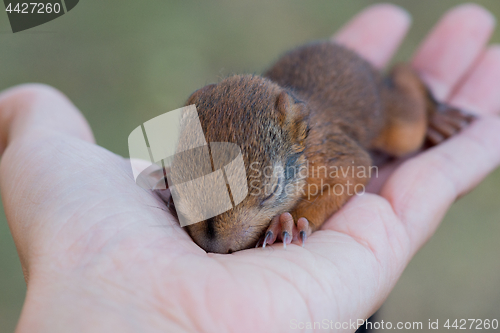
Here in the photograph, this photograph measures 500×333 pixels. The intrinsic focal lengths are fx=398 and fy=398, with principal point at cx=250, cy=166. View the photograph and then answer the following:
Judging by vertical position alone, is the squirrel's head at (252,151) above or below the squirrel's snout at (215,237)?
above

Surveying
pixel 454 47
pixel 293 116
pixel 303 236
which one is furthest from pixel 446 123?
pixel 303 236

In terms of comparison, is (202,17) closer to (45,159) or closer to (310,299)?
(45,159)

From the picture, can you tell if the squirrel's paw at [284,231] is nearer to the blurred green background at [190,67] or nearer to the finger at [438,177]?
the finger at [438,177]

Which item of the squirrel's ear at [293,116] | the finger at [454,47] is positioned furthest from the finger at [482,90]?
the squirrel's ear at [293,116]

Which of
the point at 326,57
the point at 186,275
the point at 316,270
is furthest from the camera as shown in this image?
the point at 326,57

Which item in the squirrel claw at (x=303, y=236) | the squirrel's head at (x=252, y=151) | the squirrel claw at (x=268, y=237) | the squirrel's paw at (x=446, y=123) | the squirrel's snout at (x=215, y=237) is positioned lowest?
the squirrel's paw at (x=446, y=123)

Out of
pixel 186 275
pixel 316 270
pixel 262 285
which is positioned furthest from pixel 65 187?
pixel 316 270
